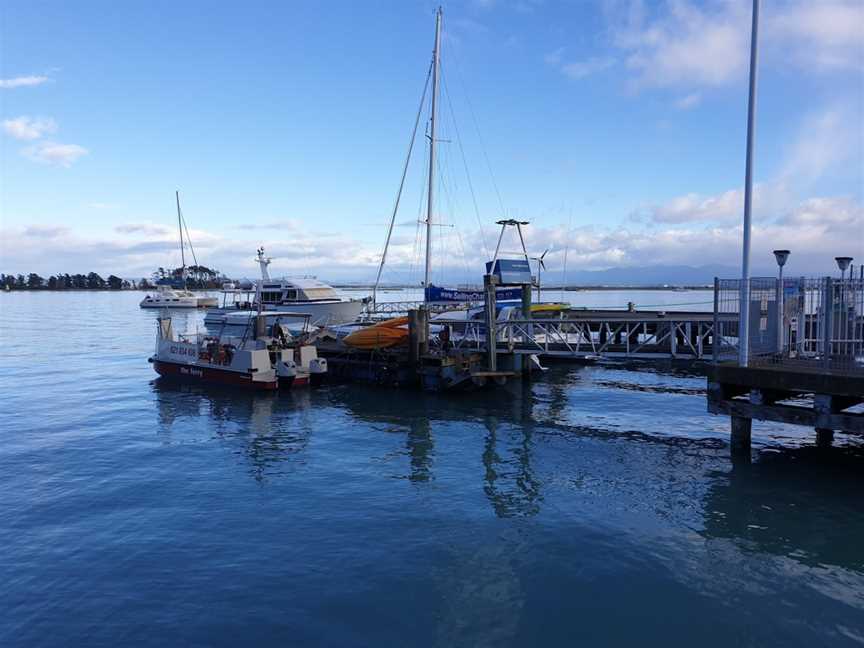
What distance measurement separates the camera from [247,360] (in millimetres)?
26594

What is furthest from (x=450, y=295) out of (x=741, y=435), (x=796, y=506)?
(x=796, y=506)

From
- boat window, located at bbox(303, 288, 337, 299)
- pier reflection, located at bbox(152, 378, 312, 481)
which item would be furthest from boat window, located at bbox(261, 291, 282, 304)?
pier reflection, located at bbox(152, 378, 312, 481)

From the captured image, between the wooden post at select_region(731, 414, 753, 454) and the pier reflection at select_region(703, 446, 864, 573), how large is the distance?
0.45 m

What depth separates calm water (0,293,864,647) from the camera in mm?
8273

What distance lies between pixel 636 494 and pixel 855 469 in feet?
18.8

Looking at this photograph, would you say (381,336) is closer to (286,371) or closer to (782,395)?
(286,371)

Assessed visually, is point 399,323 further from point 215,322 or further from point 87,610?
point 215,322

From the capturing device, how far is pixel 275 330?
29344 millimetres

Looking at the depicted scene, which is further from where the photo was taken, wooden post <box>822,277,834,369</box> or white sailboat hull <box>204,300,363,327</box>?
white sailboat hull <box>204,300,363,327</box>

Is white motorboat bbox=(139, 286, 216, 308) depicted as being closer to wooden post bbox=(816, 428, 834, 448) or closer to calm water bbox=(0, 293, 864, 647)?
calm water bbox=(0, 293, 864, 647)

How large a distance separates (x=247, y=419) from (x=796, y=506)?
54.6 feet

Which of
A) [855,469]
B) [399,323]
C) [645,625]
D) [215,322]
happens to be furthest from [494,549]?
[215,322]

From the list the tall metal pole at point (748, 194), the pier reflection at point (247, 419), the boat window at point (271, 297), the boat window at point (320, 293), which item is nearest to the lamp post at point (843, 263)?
the tall metal pole at point (748, 194)

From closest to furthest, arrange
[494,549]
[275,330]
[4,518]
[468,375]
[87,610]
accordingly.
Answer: [87,610]
[494,549]
[4,518]
[468,375]
[275,330]
